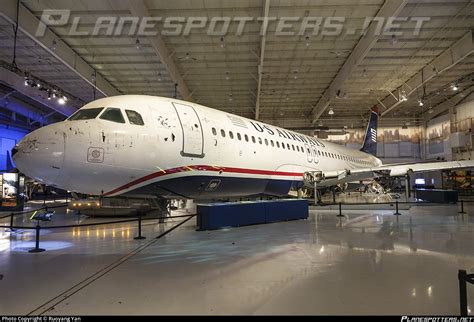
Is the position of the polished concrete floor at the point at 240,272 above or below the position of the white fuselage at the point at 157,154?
below

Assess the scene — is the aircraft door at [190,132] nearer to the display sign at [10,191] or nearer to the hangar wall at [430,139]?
the display sign at [10,191]

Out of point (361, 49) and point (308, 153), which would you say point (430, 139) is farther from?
point (308, 153)

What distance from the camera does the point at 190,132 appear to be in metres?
9.16

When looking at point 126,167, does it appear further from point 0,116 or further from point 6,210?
point 0,116

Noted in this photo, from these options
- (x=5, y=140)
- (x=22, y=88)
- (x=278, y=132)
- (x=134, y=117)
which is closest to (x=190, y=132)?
(x=134, y=117)

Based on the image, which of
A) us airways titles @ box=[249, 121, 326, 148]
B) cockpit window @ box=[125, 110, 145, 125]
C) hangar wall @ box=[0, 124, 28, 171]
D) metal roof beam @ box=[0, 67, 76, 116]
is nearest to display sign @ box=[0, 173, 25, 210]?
metal roof beam @ box=[0, 67, 76, 116]

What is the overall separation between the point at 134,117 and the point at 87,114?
1144 mm

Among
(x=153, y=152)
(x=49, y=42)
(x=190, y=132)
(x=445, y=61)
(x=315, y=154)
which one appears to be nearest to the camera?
(x=153, y=152)

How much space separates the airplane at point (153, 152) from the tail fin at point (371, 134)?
19014 mm

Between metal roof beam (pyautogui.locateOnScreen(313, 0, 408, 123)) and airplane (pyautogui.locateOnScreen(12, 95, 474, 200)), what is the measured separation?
8.10 metres

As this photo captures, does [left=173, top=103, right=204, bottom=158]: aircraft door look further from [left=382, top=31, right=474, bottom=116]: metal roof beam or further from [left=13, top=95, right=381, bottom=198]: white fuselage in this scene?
[left=382, top=31, right=474, bottom=116]: metal roof beam

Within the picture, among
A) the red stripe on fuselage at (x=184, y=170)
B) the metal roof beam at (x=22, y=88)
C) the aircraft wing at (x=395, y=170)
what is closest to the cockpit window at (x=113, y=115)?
the red stripe on fuselage at (x=184, y=170)

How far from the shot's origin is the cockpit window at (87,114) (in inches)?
310

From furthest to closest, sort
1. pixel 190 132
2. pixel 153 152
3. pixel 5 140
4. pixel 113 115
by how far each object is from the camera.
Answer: pixel 5 140
pixel 190 132
pixel 153 152
pixel 113 115
